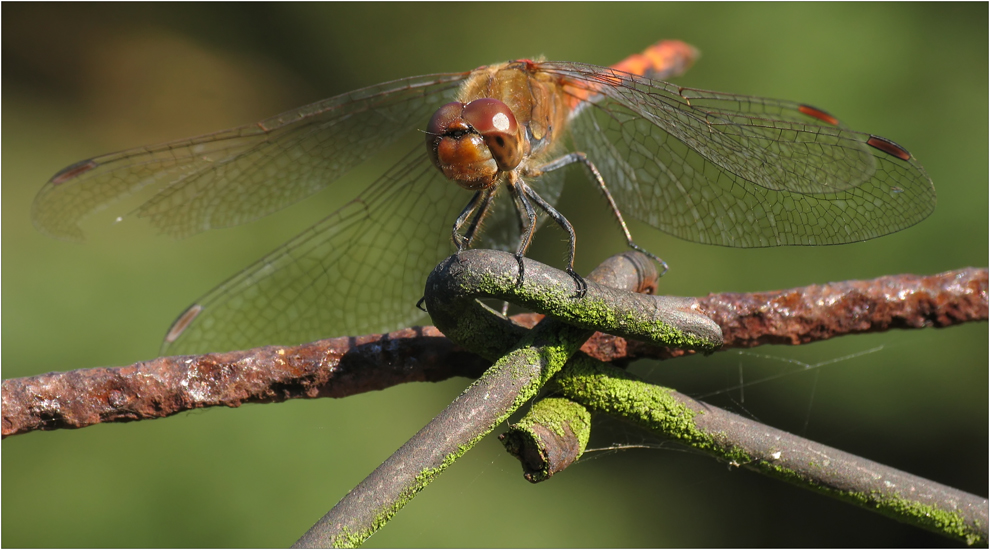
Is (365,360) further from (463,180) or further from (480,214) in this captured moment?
(480,214)

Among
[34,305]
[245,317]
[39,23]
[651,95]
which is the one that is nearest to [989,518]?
[651,95]

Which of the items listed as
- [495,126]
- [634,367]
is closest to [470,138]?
[495,126]

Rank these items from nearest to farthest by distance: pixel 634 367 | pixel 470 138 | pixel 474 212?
pixel 470 138 < pixel 474 212 < pixel 634 367

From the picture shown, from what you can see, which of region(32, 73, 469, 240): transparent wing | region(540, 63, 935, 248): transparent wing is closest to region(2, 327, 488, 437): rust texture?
region(540, 63, 935, 248): transparent wing

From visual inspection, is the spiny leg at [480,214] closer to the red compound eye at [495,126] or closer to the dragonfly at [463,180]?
the dragonfly at [463,180]

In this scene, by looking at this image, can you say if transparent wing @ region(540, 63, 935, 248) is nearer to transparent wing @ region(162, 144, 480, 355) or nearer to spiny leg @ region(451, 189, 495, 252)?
spiny leg @ region(451, 189, 495, 252)

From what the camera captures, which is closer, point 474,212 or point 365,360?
point 365,360

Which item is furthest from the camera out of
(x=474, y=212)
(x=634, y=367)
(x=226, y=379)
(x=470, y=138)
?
(x=634, y=367)
